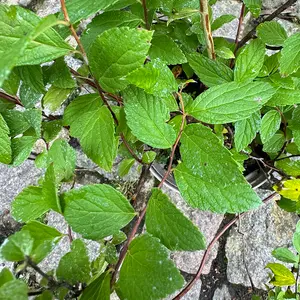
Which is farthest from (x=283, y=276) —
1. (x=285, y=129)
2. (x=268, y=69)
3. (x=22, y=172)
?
(x=22, y=172)

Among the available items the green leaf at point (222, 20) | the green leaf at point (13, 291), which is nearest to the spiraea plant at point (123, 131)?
the green leaf at point (13, 291)

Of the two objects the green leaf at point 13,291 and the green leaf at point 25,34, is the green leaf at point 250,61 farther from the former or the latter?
the green leaf at point 13,291

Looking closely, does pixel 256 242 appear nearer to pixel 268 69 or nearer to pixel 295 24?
pixel 268 69

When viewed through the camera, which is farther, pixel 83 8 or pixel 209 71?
pixel 209 71

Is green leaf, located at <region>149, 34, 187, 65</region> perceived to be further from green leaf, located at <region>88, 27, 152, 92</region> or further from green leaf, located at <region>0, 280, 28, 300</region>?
green leaf, located at <region>0, 280, 28, 300</region>

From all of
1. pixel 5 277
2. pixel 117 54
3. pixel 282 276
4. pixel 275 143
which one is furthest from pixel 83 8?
pixel 282 276

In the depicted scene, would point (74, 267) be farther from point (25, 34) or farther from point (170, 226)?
point (25, 34)
